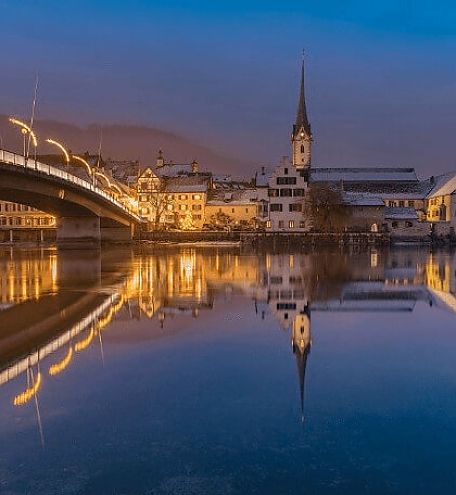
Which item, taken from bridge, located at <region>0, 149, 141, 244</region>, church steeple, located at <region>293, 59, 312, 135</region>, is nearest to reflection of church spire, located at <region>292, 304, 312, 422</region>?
bridge, located at <region>0, 149, 141, 244</region>

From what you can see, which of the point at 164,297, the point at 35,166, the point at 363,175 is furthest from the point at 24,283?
the point at 363,175

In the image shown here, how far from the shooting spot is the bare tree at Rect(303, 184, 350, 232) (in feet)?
312

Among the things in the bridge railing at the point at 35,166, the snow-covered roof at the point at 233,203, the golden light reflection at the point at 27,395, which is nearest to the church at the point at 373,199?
the snow-covered roof at the point at 233,203

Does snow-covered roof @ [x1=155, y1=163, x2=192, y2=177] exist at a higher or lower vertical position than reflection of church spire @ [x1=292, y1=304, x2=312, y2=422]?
higher

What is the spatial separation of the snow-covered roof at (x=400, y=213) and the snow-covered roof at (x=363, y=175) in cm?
1409

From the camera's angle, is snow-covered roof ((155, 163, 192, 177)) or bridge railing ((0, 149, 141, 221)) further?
snow-covered roof ((155, 163, 192, 177))

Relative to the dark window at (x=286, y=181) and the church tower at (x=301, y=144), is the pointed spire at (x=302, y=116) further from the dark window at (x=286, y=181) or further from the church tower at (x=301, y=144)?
the dark window at (x=286, y=181)

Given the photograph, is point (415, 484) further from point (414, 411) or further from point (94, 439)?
point (94, 439)

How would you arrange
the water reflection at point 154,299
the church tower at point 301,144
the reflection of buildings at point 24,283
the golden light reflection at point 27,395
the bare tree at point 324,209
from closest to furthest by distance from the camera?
the golden light reflection at point 27,395, the water reflection at point 154,299, the reflection of buildings at point 24,283, the bare tree at point 324,209, the church tower at point 301,144

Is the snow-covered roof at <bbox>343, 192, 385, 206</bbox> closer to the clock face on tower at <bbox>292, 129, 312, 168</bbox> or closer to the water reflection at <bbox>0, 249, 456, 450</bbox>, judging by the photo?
the clock face on tower at <bbox>292, 129, 312, 168</bbox>

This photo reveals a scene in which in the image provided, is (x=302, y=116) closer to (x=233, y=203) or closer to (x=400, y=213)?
(x=233, y=203)

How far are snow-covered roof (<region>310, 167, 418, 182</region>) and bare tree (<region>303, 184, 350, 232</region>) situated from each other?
2006cm

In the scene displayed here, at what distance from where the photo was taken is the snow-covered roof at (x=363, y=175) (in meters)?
117

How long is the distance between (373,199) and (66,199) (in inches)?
2284
